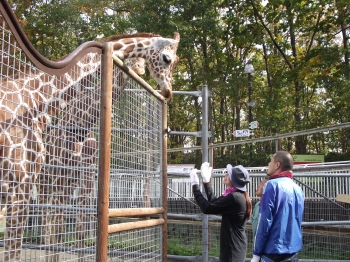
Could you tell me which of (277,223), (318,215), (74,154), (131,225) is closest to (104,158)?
(74,154)

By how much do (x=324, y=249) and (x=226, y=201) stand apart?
4311 mm

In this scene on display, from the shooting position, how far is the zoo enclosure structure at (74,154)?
2.95 meters

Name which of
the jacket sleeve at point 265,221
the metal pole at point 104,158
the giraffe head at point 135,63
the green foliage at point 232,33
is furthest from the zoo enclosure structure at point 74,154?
the green foliage at point 232,33

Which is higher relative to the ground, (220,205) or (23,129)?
(23,129)

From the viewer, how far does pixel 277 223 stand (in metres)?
3.93

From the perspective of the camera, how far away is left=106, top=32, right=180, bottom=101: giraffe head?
6.17m

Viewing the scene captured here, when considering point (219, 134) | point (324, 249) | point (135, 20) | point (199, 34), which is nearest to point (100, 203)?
point (324, 249)

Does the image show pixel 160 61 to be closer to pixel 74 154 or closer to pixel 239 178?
pixel 239 178

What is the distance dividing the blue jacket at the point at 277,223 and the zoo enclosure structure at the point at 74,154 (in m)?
1.07

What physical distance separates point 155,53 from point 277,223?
3.38m

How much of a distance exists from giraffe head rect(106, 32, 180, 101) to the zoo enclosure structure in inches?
67.2

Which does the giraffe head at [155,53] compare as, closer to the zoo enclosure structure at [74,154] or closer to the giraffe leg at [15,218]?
the zoo enclosure structure at [74,154]

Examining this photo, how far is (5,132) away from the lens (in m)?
3.13

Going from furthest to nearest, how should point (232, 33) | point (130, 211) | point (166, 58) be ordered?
point (232, 33), point (166, 58), point (130, 211)
